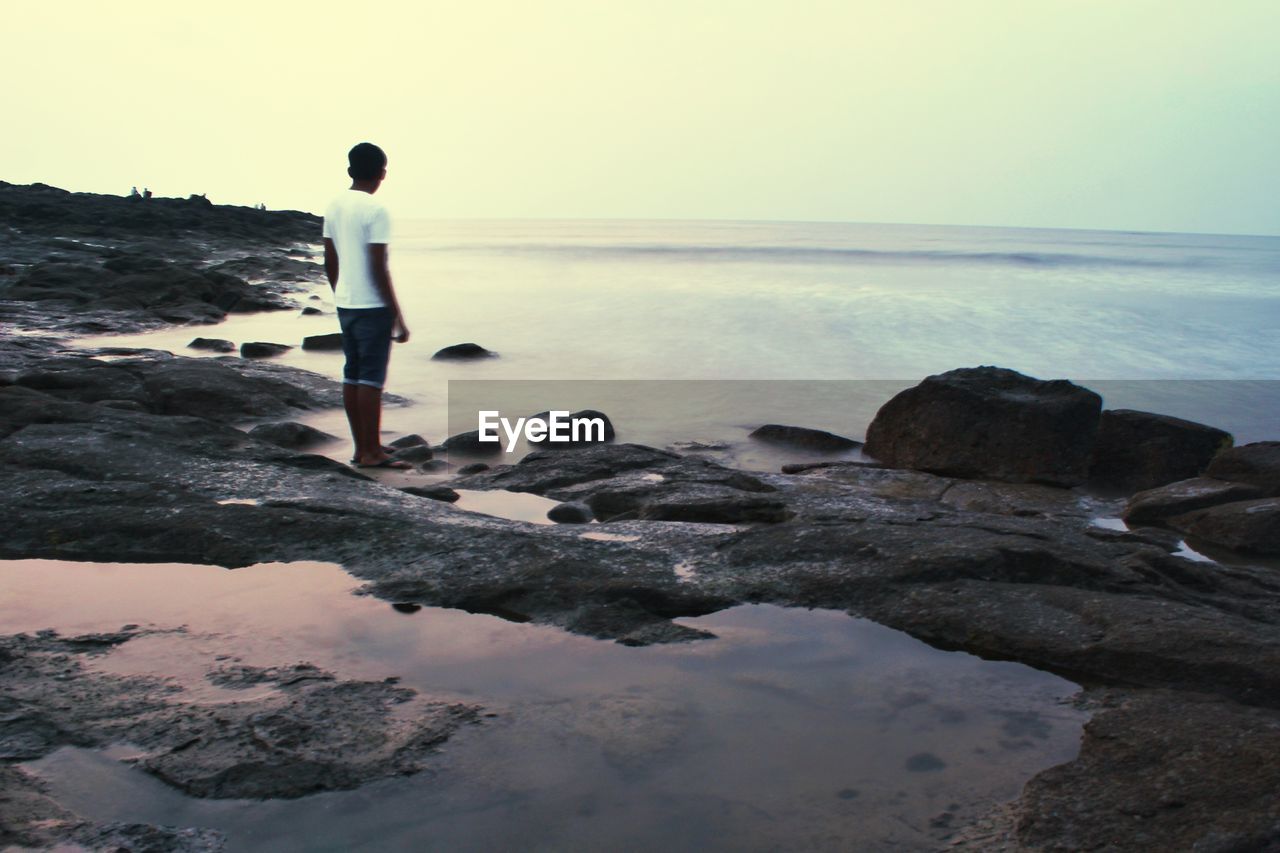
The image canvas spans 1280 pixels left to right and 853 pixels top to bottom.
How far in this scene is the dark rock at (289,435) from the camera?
6.28 meters

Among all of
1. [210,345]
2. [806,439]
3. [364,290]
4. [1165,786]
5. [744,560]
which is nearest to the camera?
[1165,786]

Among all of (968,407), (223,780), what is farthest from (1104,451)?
(223,780)

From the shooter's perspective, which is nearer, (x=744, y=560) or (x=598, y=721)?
(x=598, y=721)

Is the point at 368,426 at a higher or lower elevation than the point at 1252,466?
lower

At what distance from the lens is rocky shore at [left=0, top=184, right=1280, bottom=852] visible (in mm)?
2191

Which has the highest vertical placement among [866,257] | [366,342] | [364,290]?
[866,257]

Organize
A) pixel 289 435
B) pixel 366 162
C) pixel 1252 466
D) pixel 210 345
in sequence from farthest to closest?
pixel 210 345 < pixel 289 435 < pixel 366 162 < pixel 1252 466

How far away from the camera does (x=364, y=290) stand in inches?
229

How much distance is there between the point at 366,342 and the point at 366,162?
1.00 metres

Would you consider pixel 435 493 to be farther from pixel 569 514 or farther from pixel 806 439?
pixel 806 439

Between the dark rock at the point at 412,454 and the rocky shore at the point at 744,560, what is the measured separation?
624 mm

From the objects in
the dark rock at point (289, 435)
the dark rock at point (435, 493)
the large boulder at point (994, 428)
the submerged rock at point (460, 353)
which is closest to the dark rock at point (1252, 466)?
the large boulder at point (994, 428)

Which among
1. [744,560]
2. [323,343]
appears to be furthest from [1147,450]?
[323,343]

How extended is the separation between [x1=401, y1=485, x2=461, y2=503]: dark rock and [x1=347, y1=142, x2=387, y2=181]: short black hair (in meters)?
1.88
